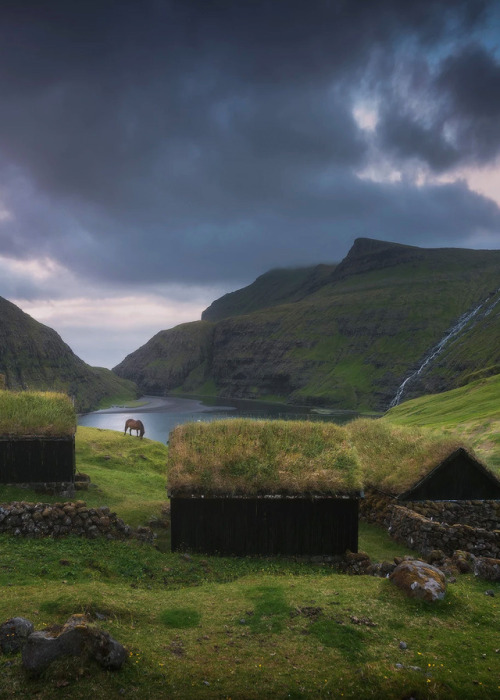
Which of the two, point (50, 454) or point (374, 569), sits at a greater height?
point (50, 454)

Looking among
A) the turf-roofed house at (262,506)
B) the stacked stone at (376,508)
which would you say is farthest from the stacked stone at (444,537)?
the turf-roofed house at (262,506)

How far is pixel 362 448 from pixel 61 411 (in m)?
21.2

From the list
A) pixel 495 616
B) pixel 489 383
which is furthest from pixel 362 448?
pixel 489 383

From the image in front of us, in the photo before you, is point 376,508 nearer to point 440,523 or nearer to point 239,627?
point 440,523

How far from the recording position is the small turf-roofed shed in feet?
92.3

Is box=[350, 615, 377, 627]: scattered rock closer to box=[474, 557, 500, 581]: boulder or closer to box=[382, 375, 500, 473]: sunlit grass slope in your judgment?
box=[474, 557, 500, 581]: boulder

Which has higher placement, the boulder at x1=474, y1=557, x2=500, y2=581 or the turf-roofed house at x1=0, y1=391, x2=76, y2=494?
the turf-roofed house at x1=0, y1=391, x2=76, y2=494

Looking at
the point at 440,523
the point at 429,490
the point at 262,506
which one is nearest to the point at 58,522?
the point at 262,506

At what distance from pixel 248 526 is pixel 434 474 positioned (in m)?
12.8

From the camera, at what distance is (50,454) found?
96.3 feet

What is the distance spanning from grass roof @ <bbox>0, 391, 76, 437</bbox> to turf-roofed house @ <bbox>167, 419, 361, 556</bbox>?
10.9 meters

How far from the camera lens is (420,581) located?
1466cm

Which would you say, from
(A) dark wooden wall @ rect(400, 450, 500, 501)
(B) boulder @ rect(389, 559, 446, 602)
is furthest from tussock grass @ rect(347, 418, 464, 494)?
(B) boulder @ rect(389, 559, 446, 602)

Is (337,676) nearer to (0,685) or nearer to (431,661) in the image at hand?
(431,661)
